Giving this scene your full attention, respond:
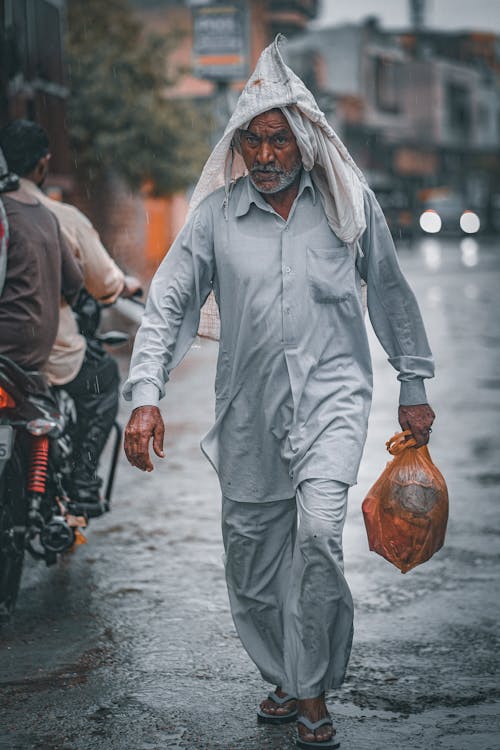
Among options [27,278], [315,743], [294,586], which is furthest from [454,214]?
[315,743]

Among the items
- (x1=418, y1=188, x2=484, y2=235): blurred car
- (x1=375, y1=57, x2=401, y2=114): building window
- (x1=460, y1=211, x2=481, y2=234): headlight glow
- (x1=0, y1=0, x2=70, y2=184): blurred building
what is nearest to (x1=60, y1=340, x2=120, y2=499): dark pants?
(x1=0, y1=0, x2=70, y2=184): blurred building

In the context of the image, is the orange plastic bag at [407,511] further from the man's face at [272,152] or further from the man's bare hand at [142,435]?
the man's face at [272,152]

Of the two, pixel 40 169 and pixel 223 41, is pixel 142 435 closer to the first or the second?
pixel 40 169

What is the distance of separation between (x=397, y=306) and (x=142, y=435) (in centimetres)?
99

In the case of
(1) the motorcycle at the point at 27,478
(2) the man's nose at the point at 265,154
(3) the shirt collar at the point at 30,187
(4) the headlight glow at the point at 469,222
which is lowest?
(4) the headlight glow at the point at 469,222

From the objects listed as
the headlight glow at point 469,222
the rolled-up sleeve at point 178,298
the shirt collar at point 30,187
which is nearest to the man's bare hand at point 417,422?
the rolled-up sleeve at point 178,298

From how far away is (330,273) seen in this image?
4250 mm

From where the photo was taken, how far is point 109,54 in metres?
30.8

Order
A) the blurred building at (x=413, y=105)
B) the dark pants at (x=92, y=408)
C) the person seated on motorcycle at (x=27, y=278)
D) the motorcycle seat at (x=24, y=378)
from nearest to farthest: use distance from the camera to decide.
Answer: the motorcycle seat at (x=24, y=378) → the person seated on motorcycle at (x=27, y=278) → the dark pants at (x=92, y=408) → the blurred building at (x=413, y=105)

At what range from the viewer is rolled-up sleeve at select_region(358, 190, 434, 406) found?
173 inches

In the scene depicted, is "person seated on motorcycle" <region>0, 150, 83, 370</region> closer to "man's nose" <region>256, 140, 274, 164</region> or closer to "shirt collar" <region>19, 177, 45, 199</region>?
"shirt collar" <region>19, 177, 45, 199</region>

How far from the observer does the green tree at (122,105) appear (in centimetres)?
3081

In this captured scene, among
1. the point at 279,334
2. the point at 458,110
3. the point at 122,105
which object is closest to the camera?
the point at 279,334

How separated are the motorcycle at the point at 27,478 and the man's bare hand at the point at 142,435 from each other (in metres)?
1.31
